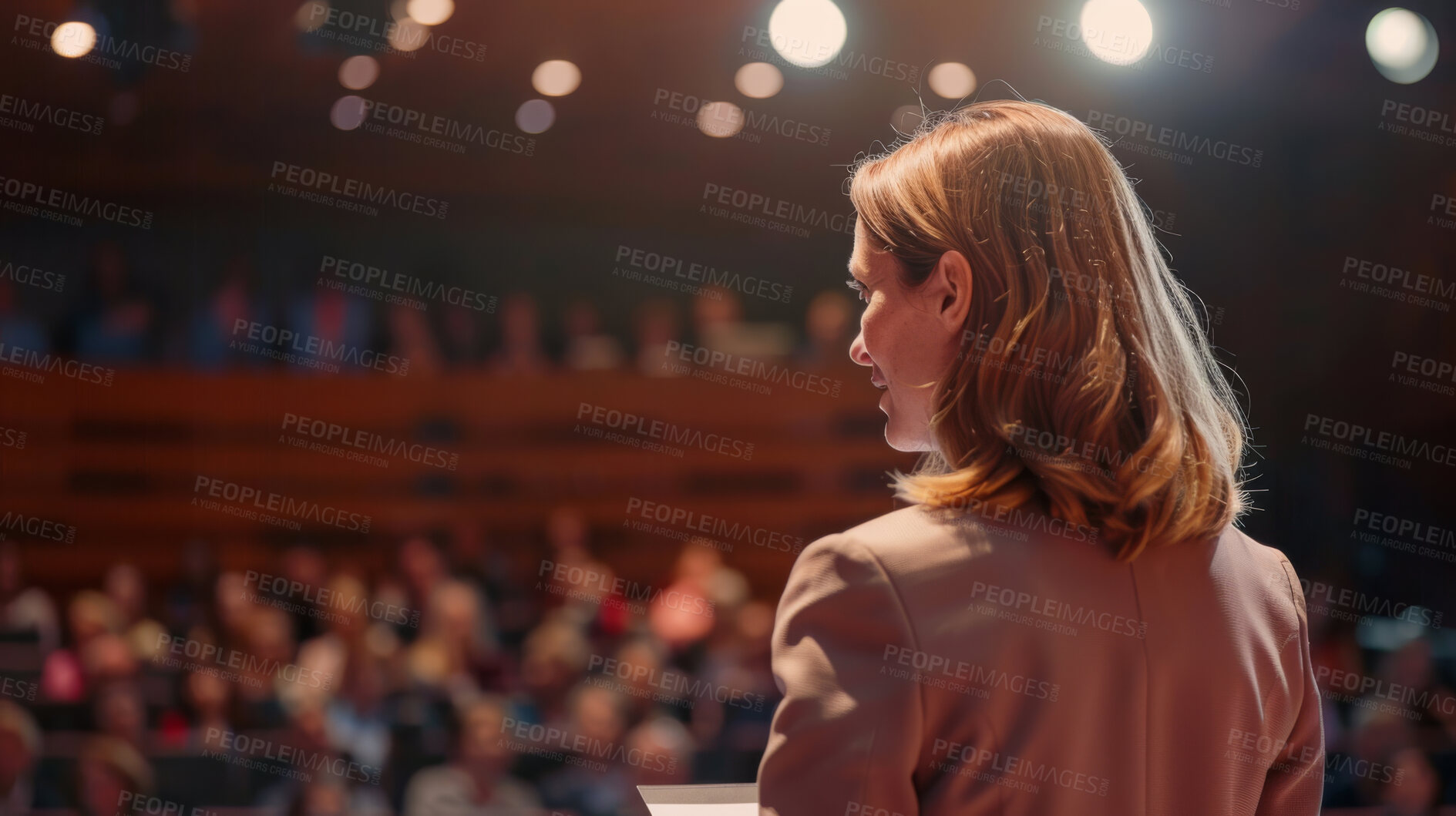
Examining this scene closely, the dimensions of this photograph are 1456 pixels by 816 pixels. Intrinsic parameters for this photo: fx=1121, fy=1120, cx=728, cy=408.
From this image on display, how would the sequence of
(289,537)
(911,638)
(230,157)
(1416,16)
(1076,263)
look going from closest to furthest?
(911,638), (1076,263), (1416,16), (289,537), (230,157)

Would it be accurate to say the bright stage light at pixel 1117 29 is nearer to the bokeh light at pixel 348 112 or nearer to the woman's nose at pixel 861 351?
the woman's nose at pixel 861 351

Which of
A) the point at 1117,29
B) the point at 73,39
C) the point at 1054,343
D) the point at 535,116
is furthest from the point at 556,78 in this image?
the point at 1054,343

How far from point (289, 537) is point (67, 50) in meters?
2.46

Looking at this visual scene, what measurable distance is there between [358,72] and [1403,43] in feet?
15.3

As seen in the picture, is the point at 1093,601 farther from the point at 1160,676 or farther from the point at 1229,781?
the point at 1229,781

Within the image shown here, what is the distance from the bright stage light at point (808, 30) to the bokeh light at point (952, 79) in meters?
1.00

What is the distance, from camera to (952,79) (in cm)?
515

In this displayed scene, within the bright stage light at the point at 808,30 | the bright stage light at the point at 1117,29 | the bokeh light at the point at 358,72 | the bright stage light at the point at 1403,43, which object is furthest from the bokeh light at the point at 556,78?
the bright stage light at the point at 1403,43

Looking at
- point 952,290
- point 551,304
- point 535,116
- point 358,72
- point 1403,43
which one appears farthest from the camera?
point 551,304

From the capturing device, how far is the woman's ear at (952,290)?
2.57 ft

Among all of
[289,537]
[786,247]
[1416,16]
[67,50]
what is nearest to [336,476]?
[289,537]

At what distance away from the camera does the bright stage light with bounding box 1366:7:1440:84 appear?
4387 mm

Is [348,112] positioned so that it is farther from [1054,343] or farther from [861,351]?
[1054,343]

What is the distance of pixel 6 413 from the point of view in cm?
520
